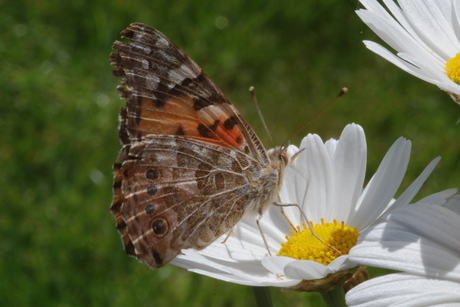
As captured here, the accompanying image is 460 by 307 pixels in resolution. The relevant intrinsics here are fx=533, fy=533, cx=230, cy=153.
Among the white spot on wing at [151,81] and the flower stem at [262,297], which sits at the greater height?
the white spot on wing at [151,81]

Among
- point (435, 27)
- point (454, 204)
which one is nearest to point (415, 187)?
point (454, 204)

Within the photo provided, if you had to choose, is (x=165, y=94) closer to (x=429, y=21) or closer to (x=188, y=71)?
(x=188, y=71)

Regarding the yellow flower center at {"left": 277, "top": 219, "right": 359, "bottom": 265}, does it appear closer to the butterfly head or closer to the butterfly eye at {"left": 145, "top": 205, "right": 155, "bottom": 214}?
the butterfly head

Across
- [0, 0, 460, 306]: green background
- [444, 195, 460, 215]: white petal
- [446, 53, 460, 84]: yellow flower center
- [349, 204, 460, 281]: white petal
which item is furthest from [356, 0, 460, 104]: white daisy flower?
[0, 0, 460, 306]: green background

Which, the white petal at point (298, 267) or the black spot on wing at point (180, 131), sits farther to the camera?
the black spot on wing at point (180, 131)

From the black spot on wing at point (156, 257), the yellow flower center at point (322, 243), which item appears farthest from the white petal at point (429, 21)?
the black spot on wing at point (156, 257)

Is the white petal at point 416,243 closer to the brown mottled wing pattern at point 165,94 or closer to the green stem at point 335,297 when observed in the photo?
the green stem at point 335,297
